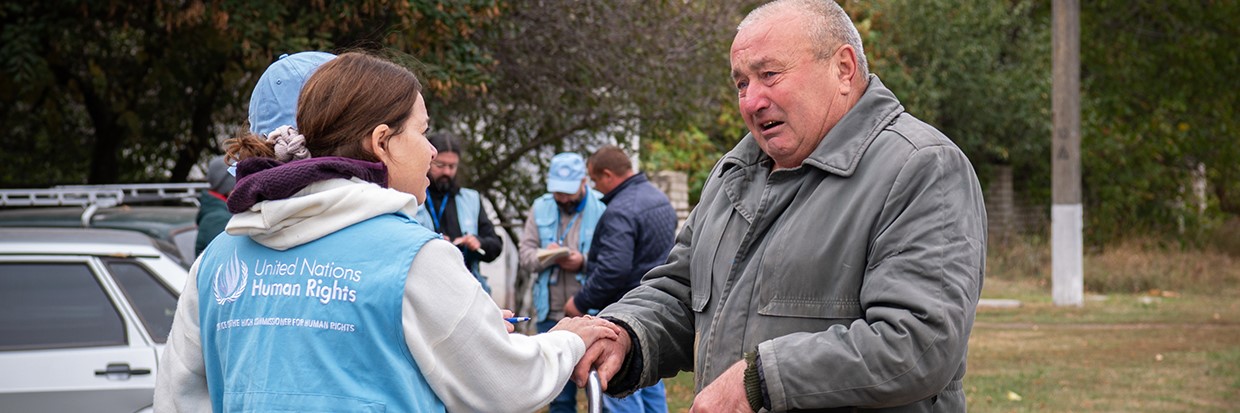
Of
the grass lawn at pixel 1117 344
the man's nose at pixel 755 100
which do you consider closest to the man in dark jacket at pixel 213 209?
the grass lawn at pixel 1117 344

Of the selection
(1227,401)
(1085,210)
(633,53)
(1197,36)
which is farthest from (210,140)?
(1085,210)

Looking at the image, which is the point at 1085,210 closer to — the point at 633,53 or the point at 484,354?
the point at 633,53

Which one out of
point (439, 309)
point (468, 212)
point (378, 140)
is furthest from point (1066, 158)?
point (439, 309)

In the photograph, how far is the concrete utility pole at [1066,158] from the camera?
16.5 m

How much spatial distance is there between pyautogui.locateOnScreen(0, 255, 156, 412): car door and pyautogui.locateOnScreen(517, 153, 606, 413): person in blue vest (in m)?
2.49

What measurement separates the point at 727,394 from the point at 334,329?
0.92 m

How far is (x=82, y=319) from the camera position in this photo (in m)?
6.04

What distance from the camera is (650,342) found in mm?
3551

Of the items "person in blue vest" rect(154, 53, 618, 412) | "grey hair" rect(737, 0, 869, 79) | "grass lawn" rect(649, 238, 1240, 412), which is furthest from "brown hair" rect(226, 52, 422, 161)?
"grass lawn" rect(649, 238, 1240, 412)

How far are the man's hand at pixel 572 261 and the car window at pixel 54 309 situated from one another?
8.83 ft

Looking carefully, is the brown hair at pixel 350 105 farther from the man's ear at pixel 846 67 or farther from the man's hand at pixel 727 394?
the man's ear at pixel 846 67

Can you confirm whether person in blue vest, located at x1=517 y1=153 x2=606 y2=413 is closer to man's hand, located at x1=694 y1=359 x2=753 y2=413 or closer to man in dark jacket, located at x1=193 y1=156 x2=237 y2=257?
man in dark jacket, located at x1=193 y1=156 x2=237 y2=257

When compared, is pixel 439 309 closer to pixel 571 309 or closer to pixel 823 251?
pixel 823 251

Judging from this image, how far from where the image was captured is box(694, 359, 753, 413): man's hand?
3.02 metres
